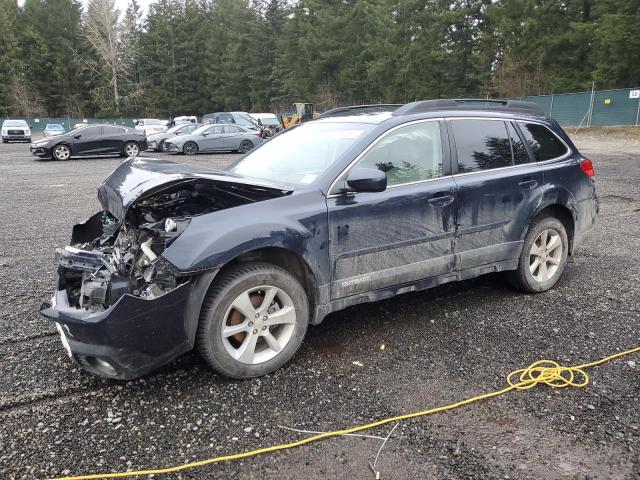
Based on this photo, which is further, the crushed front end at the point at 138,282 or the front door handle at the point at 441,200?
the front door handle at the point at 441,200

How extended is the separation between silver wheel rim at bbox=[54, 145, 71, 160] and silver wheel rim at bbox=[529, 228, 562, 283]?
19.6m

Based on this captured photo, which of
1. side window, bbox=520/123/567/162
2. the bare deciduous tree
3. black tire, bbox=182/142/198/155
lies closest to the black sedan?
black tire, bbox=182/142/198/155

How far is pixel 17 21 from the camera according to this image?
68062mm

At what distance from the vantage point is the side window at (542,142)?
182 inches

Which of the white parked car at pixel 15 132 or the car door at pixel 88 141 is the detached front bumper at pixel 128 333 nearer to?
the car door at pixel 88 141

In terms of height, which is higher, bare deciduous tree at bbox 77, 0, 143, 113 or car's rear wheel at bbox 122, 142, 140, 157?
bare deciduous tree at bbox 77, 0, 143, 113

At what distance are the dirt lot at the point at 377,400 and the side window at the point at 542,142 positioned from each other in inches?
51.2

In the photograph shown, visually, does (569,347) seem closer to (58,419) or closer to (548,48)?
(58,419)

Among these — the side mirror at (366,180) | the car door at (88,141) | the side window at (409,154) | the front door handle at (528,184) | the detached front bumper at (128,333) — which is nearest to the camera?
the detached front bumper at (128,333)

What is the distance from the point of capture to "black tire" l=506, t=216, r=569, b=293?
4492mm

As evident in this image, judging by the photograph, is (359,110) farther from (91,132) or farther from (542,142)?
(91,132)

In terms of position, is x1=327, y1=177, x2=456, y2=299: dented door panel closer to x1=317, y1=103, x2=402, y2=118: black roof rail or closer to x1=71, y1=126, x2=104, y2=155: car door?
x1=317, y1=103, x2=402, y2=118: black roof rail

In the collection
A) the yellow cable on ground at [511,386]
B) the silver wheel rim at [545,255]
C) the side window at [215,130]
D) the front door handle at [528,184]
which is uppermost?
the front door handle at [528,184]

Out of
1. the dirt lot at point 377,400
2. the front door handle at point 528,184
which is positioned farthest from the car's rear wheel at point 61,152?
the front door handle at point 528,184
